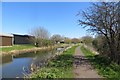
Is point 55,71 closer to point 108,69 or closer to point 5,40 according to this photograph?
point 108,69

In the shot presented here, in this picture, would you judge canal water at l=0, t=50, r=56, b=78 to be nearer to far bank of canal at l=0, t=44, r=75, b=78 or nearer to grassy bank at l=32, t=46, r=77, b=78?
far bank of canal at l=0, t=44, r=75, b=78

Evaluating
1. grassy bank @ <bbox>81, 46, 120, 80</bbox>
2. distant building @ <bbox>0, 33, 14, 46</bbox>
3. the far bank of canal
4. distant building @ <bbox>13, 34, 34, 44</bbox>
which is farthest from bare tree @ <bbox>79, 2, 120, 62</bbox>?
distant building @ <bbox>13, 34, 34, 44</bbox>

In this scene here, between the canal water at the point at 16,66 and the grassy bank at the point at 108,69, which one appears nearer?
the grassy bank at the point at 108,69

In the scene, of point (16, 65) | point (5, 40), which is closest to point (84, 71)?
point (16, 65)

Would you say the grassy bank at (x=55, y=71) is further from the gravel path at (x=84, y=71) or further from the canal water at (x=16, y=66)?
the canal water at (x=16, y=66)

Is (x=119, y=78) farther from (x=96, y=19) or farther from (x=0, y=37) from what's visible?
(x=0, y=37)

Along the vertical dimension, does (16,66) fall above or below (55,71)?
below

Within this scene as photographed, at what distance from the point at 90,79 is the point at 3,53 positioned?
2944cm

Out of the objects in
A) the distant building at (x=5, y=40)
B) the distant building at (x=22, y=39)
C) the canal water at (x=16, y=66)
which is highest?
the distant building at (x=22, y=39)

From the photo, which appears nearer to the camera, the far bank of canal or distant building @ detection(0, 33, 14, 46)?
the far bank of canal

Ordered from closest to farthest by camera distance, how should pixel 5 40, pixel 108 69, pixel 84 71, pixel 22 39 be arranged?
pixel 84 71 < pixel 108 69 < pixel 5 40 < pixel 22 39

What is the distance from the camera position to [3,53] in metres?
38.8

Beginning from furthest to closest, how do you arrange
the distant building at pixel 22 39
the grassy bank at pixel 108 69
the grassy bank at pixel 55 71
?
the distant building at pixel 22 39 < the grassy bank at pixel 108 69 < the grassy bank at pixel 55 71

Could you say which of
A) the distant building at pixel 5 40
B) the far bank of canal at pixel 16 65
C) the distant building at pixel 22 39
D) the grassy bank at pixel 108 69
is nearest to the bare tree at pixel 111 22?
the grassy bank at pixel 108 69
